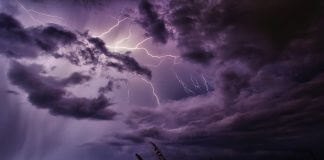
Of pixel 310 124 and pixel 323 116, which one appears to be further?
pixel 310 124

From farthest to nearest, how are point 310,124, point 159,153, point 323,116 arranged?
point 310,124, point 323,116, point 159,153

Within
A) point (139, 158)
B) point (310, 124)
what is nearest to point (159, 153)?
point (139, 158)

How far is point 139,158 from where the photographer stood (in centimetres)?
1204

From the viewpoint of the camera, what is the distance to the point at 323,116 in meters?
103

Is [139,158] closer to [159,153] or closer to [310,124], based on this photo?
[159,153]

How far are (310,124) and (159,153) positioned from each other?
122755 mm

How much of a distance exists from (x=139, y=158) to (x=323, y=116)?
115 meters

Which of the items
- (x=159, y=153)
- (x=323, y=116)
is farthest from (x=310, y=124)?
(x=159, y=153)

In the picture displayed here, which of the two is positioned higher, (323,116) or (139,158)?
(323,116)

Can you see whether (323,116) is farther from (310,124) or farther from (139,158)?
(139,158)

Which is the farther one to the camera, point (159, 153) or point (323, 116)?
point (323, 116)

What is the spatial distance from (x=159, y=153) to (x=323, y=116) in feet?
375

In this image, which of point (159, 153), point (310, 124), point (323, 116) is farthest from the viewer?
point (310, 124)

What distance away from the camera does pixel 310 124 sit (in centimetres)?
11288
